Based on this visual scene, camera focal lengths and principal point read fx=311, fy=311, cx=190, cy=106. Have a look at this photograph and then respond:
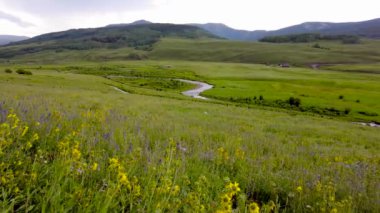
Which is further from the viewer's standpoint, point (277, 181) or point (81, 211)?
point (277, 181)

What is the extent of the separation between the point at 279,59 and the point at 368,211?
19619 cm

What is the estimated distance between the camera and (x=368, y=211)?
4.38m

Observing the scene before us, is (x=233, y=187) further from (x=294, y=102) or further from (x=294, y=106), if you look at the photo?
(x=294, y=102)

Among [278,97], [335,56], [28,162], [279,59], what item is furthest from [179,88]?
[335,56]

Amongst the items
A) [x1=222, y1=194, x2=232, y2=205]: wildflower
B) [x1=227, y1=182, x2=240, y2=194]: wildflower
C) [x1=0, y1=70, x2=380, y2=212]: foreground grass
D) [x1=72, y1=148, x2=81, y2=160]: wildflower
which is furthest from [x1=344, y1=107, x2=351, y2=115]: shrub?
[x1=72, y1=148, x2=81, y2=160]: wildflower

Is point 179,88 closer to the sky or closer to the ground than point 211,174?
closer to the ground

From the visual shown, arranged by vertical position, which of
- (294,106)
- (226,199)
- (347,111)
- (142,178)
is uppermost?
(226,199)

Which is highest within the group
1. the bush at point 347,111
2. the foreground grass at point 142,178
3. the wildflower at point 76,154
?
the wildflower at point 76,154

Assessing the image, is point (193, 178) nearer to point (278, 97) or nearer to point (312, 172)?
point (312, 172)

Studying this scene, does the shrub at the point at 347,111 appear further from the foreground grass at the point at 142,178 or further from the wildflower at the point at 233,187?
the wildflower at the point at 233,187

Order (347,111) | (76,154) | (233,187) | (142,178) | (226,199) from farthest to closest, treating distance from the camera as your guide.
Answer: (347,111), (142,178), (76,154), (233,187), (226,199)

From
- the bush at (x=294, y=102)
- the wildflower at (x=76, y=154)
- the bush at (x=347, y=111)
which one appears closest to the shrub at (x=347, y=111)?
the bush at (x=347, y=111)

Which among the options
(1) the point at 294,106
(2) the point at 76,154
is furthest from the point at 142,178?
(1) the point at 294,106

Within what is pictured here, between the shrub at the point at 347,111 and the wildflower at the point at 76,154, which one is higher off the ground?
the wildflower at the point at 76,154
